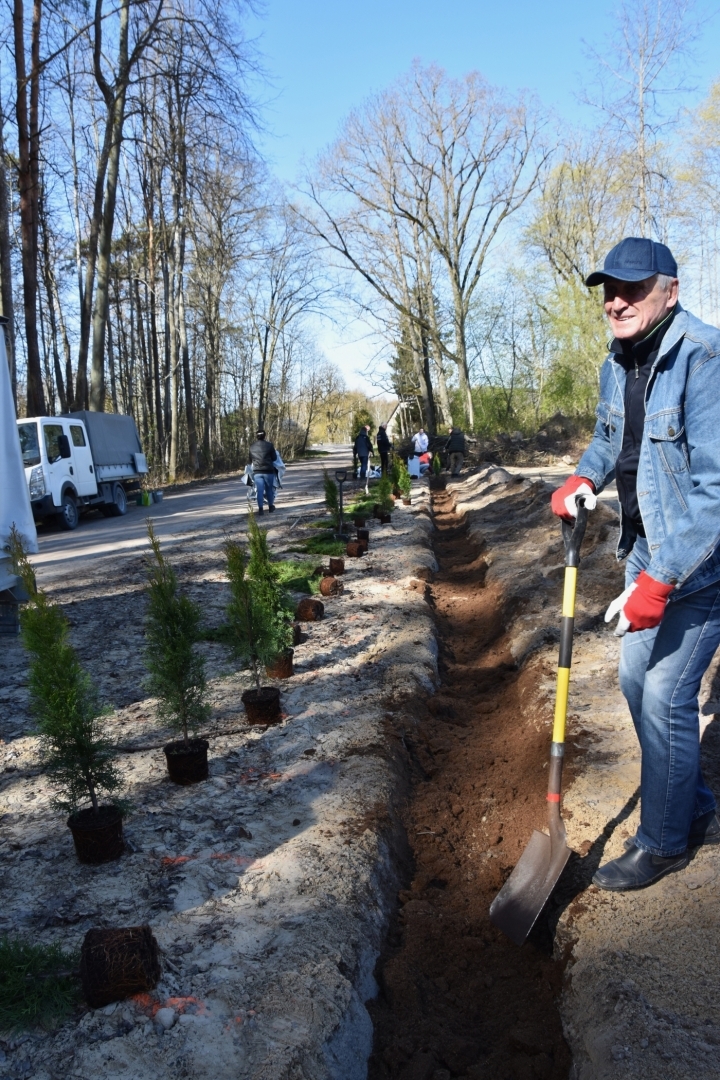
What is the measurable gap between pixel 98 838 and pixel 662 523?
258 centimetres

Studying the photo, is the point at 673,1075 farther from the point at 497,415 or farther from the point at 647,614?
the point at 497,415

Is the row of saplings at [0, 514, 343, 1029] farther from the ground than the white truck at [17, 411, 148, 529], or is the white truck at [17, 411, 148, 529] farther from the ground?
the white truck at [17, 411, 148, 529]

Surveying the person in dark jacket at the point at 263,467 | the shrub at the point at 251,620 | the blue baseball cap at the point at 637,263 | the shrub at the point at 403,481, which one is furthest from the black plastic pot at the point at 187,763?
the shrub at the point at 403,481

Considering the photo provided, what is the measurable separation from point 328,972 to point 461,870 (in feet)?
3.88

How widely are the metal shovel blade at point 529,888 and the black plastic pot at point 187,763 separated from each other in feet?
5.68

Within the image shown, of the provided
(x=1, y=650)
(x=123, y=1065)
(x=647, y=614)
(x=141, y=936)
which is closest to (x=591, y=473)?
(x=647, y=614)

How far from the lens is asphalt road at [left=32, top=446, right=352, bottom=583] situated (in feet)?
38.8

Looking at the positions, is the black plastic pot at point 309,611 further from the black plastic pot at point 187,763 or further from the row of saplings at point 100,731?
the black plastic pot at point 187,763

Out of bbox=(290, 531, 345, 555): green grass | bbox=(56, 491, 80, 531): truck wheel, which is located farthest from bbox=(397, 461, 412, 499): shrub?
bbox=(56, 491, 80, 531): truck wheel

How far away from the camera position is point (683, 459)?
8.45ft

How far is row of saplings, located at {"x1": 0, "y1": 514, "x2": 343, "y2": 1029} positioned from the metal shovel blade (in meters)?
1.30

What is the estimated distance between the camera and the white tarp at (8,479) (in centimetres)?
665

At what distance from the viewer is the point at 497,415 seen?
34.1 m

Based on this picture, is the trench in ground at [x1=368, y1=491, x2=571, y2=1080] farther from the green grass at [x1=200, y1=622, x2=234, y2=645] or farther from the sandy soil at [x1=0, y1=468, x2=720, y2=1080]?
the green grass at [x1=200, y1=622, x2=234, y2=645]
